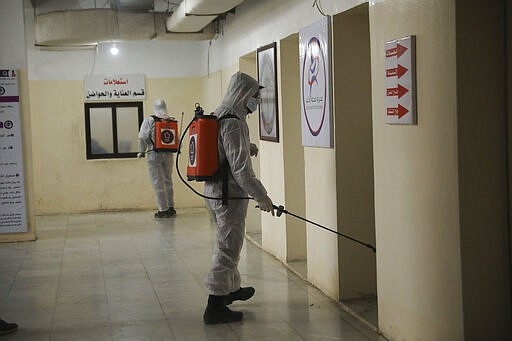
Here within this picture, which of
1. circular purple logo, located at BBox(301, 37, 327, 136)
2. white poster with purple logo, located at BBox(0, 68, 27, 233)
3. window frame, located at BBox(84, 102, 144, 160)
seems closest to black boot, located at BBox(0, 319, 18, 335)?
circular purple logo, located at BBox(301, 37, 327, 136)

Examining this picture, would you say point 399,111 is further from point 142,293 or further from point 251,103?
point 142,293

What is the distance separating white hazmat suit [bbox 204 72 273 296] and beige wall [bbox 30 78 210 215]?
714 centimetres

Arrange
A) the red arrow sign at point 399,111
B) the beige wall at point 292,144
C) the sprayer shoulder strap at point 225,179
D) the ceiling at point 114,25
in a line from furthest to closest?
the ceiling at point 114,25, the beige wall at point 292,144, the sprayer shoulder strap at point 225,179, the red arrow sign at point 399,111

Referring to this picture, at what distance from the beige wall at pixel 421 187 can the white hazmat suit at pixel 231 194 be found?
0.92 m

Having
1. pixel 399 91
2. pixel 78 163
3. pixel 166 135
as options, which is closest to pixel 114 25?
pixel 166 135

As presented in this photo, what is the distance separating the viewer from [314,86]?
20.6 ft

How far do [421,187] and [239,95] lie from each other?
1822 mm

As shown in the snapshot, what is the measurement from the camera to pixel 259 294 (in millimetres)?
6398

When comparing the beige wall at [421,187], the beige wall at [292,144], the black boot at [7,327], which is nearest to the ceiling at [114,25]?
the beige wall at [292,144]

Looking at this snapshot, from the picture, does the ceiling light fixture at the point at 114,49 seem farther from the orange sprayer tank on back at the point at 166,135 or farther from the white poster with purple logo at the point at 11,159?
the white poster with purple logo at the point at 11,159

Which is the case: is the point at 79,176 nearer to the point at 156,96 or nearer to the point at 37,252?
the point at 156,96

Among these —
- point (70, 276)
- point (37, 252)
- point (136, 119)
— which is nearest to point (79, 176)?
point (136, 119)

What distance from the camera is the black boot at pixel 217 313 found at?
18.2 feet

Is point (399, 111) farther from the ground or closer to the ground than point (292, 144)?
farther from the ground
